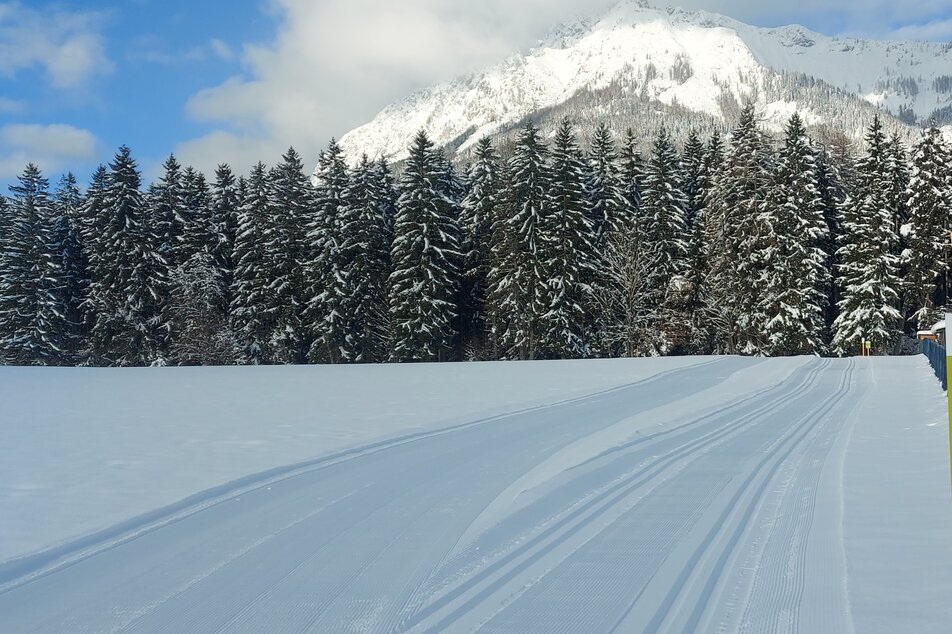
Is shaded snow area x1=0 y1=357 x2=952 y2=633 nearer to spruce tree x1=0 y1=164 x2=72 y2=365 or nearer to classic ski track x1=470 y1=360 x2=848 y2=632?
classic ski track x1=470 y1=360 x2=848 y2=632

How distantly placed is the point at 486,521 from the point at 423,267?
34.8m

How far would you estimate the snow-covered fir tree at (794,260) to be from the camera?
124ft

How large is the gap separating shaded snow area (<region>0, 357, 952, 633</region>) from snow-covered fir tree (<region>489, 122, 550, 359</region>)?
27060 millimetres

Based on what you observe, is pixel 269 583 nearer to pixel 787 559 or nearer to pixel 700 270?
pixel 787 559

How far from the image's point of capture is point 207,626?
385 centimetres

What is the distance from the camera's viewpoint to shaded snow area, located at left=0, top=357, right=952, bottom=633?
399 cm

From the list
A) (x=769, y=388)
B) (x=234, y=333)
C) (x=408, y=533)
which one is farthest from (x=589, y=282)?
(x=408, y=533)

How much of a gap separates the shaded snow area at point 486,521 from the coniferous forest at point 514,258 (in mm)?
28444

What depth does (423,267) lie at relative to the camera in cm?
4000

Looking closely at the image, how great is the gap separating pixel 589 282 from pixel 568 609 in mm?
37483

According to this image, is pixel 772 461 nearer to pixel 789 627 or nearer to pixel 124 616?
pixel 789 627

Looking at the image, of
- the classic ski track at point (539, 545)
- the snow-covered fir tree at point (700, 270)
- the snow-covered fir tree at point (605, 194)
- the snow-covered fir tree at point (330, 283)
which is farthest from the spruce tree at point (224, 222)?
the classic ski track at point (539, 545)

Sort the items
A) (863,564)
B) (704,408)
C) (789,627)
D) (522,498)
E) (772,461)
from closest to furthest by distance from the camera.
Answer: (789,627)
(863,564)
(522,498)
(772,461)
(704,408)

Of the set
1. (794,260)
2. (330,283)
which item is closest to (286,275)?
(330,283)
